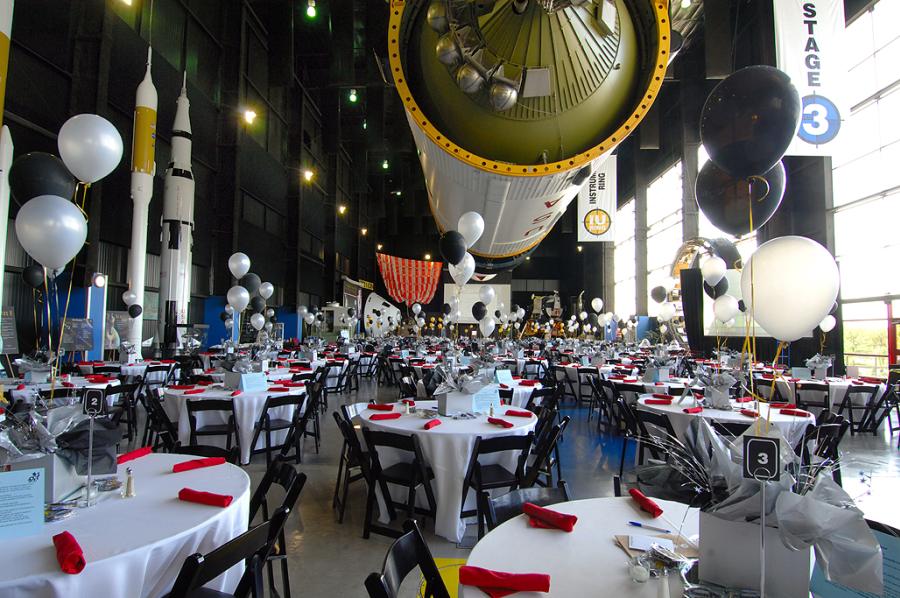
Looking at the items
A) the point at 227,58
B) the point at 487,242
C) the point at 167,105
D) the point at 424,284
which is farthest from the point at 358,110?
the point at 487,242

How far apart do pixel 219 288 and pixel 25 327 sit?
18.2ft

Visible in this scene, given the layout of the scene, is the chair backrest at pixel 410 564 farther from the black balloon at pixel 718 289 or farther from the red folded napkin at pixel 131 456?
the black balloon at pixel 718 289

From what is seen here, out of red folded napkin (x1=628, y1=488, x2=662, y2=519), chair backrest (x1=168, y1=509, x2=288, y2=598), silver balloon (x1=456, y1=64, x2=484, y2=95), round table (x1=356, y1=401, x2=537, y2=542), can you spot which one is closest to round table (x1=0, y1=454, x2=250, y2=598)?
chair backrest (x1=168, y1=509, x2=288, y2=598)

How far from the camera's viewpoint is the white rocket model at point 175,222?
1096 cm

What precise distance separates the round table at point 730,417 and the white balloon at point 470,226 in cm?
203

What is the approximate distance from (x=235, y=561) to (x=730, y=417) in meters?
3.99

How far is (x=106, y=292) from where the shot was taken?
9.96m

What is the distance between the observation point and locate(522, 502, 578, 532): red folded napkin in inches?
64.4

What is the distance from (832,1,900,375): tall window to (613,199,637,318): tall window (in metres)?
11.7

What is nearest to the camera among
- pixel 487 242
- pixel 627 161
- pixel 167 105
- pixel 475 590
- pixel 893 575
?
pixel 893 575

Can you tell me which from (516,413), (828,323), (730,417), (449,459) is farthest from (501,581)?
(828,323)

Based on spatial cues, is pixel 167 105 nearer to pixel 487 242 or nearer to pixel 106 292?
pixel 106 292

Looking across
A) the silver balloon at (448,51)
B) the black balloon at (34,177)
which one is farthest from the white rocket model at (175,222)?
the silver balloon at (448,51)

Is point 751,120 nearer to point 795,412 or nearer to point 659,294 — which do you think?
point 795,412
